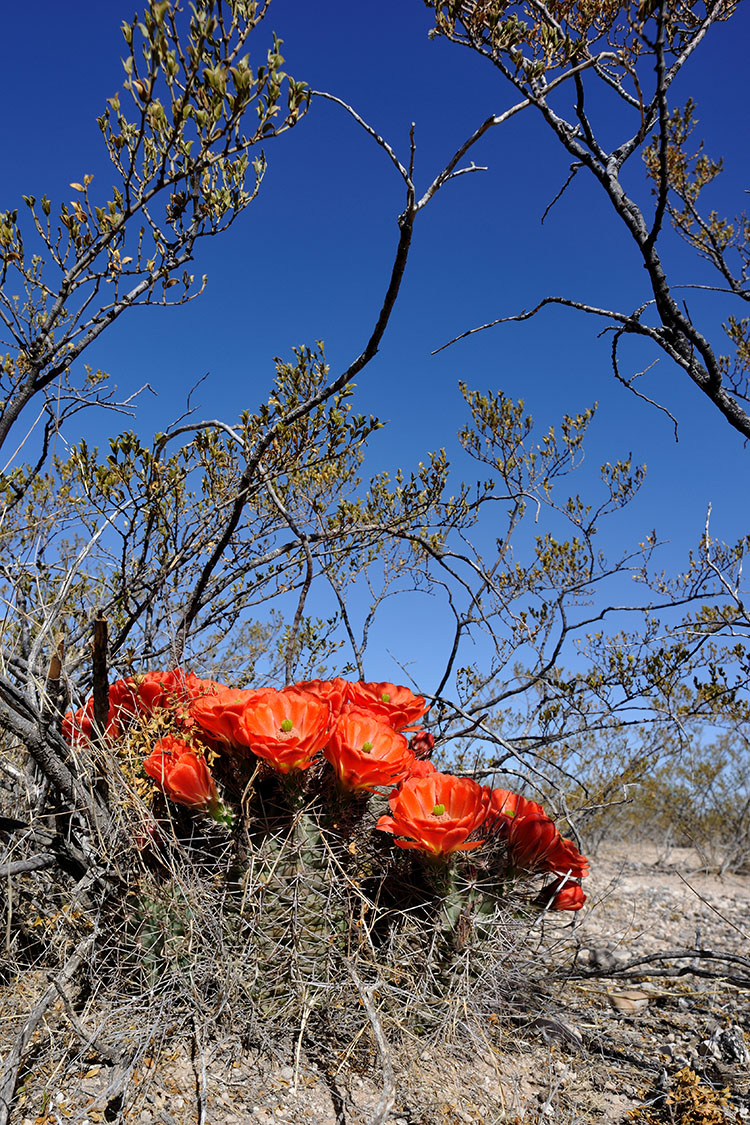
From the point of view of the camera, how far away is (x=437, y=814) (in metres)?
1.33

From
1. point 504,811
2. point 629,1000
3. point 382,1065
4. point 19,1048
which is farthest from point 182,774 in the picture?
point 629,1000

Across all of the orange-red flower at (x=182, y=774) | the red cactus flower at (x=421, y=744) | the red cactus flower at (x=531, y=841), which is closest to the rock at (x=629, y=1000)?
the red cactus flower at (x=531, y=841)

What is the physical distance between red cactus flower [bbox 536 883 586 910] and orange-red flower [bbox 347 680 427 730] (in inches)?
18.5

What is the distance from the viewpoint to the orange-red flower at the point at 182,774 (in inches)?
51.3

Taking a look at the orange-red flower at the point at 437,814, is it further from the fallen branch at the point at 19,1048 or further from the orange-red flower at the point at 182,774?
the fallen branch at the point at 19,1048

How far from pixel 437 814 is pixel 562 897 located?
1.43ft

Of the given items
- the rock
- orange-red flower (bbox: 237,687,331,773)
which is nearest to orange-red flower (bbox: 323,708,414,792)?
orange-red flower (bbox: 237,687,331,773)

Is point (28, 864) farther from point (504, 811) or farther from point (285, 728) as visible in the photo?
point (504, 811)

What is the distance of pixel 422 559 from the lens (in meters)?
3.21

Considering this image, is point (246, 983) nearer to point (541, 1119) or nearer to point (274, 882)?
point (274, 882)

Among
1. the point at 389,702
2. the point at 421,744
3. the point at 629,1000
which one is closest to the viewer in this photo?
the point at 389,702

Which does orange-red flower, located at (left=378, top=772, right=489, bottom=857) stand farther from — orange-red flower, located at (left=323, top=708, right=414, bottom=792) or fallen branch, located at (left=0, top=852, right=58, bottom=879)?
fallen branch, located at (left=0, top=852, right=58, bottom=879)

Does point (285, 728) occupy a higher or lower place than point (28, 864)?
higher

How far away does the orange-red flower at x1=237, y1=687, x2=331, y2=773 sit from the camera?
125 cm
